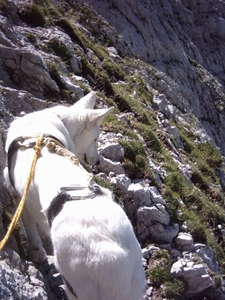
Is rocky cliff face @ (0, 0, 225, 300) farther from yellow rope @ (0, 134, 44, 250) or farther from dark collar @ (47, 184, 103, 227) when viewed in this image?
dark collar @ (47, 184, 103, 227)

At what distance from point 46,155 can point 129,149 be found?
5.13m

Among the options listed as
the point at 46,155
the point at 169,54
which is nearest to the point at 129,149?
the point at 46,155

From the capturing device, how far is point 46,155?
15.8 ft

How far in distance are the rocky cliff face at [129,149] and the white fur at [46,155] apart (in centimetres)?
37

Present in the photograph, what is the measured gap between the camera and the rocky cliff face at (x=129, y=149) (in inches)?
267

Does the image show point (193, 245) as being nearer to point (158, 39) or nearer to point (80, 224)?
point (80, 224)

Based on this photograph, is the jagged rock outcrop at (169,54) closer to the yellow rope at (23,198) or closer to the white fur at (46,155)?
the white fur at (46,155)

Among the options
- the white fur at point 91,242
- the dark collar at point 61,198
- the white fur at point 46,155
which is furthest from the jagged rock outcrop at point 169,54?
the dark collar at point 61,198

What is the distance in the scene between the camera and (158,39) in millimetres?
30062

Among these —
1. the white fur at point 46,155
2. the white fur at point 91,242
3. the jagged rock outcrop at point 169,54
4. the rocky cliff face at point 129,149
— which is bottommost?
the jagged rock outcrop at point 169,54

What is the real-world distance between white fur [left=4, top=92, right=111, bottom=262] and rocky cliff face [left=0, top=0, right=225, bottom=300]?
369 mm

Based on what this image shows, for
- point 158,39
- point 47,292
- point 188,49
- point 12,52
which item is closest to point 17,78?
point 12,52

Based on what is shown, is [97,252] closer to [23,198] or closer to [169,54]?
[23,198]

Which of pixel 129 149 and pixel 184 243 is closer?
pixel 184 243
